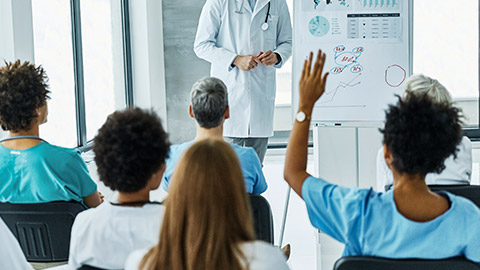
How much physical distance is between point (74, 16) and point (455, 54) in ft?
12.6

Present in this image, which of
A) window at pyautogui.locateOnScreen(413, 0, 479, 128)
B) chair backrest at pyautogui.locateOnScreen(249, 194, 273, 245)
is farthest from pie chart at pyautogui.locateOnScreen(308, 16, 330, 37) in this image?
window at pyautogui.locateOnScreen(413, 0, 479, 128)

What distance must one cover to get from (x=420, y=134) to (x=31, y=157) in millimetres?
1268

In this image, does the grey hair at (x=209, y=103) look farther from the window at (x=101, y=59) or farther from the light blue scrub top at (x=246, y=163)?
the window at (x=101, y=59)

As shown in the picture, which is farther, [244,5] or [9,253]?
[244,5]

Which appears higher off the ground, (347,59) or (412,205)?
(347,59)

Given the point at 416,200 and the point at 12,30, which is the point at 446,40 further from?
the point at 416,200

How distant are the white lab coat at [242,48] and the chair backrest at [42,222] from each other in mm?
1882

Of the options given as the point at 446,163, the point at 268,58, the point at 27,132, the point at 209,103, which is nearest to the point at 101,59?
the point at 268,58

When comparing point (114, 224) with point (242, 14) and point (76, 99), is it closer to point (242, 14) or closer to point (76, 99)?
point (242, 14)

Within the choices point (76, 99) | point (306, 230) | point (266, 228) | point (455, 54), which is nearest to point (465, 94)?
point (455, 54)

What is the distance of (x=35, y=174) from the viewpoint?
1.98 meters

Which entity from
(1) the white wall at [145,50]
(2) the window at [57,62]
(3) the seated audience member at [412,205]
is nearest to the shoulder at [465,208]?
(3) the seated audience member at [412,205]

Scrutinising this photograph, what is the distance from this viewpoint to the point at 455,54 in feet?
19.5

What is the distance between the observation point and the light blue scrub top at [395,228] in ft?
4.76
